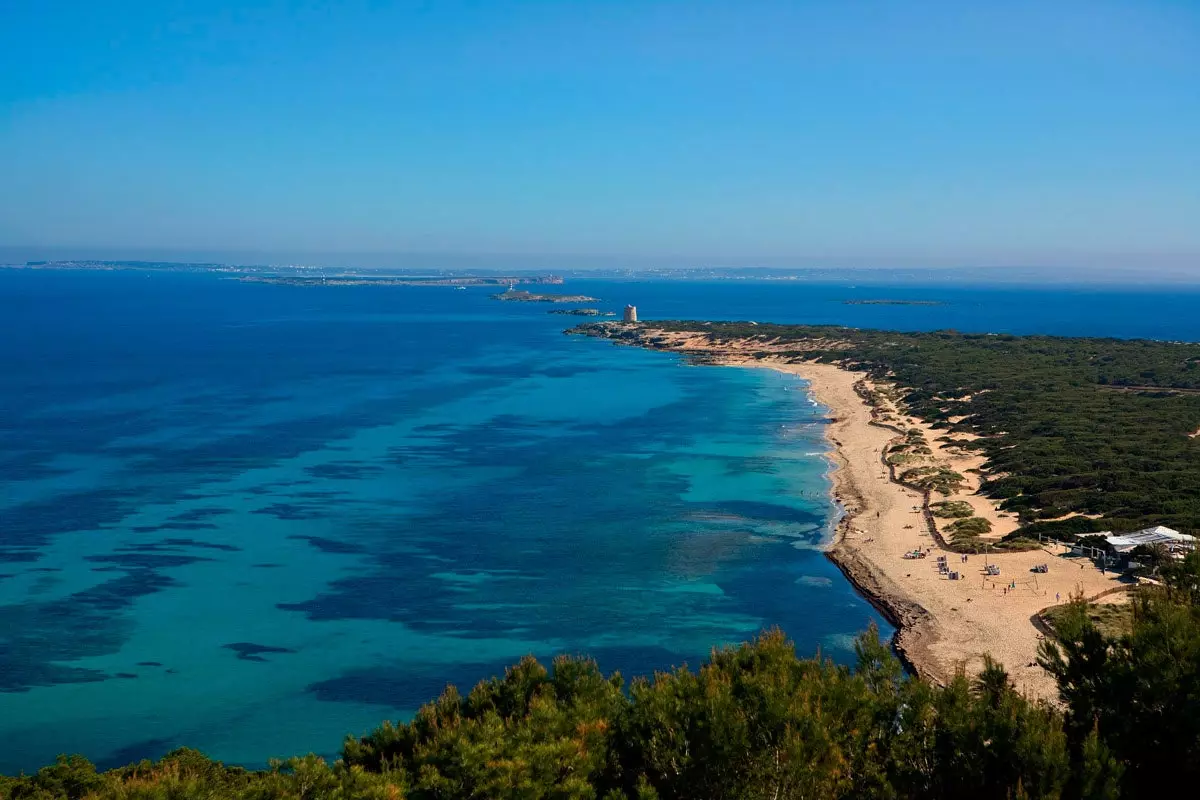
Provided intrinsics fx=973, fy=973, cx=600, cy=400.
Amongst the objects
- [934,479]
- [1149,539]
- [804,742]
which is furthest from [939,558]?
[804,742]

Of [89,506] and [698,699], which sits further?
[89,506]

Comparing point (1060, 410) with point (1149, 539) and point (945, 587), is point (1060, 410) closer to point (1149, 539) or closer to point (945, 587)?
point (1149, 539)

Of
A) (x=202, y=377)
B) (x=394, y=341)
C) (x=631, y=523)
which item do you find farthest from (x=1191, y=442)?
(x=394, y=341)

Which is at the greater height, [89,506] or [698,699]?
[698,699]

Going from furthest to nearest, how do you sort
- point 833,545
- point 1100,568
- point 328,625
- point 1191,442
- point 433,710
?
point 1191,442 < point 833,545 < point 1100,568 < point 328,625 < point 433,710

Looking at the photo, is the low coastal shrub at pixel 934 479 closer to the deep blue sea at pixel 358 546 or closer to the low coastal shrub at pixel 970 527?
the deep blue sea at pixel 358 546

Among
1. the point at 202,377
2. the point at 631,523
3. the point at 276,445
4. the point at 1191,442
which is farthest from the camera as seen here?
the point at 202,377

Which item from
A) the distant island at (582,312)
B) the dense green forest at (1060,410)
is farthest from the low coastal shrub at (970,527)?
the distant island at (582,312)

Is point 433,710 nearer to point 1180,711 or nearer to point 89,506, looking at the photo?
point 1180,711
